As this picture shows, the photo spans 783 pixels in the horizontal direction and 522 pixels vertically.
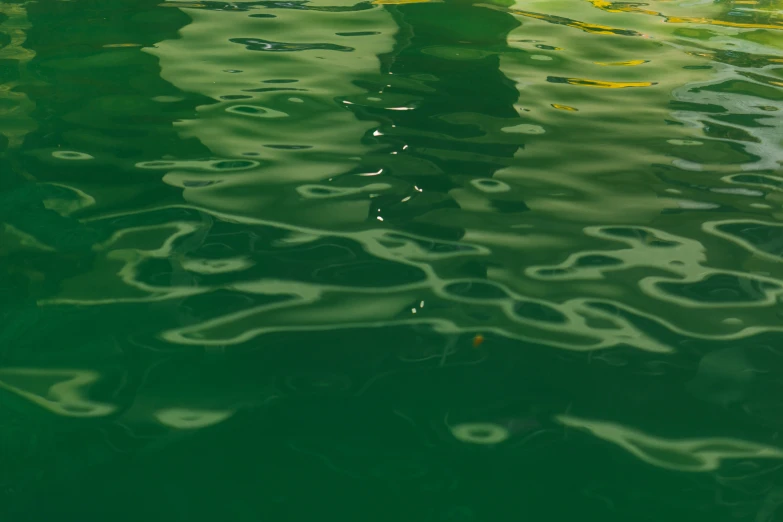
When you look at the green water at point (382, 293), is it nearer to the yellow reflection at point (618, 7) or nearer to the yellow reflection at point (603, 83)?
the yellow reflection at point (603, 83)

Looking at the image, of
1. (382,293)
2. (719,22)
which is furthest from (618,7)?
(382,293)

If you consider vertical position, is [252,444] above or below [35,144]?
below

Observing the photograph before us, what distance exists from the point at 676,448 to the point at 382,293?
94cm

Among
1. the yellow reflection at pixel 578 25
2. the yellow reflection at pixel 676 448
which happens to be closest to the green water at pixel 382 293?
the yellow reflection at pixel 676 448

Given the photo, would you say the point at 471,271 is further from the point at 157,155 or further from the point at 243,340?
the point at 157,155

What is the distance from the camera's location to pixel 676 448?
6.53ft

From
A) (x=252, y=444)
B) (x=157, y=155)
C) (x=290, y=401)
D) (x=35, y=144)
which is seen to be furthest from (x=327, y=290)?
(x=35, y=144)

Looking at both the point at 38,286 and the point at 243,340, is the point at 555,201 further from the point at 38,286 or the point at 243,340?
the point at 38,286

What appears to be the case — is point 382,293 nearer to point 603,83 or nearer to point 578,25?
point 603,83

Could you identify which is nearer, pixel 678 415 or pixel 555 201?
pixel 678 415

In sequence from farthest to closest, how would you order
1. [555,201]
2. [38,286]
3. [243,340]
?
1. [555,201]
2. [38,286]
3. [243,340]

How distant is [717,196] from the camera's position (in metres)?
3.38

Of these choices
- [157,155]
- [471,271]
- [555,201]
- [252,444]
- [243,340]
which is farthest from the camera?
[157,155]

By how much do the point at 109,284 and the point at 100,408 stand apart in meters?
0.59
